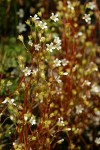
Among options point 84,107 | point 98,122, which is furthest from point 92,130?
point 84,107

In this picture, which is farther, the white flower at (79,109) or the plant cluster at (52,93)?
the white flower at (79,109)

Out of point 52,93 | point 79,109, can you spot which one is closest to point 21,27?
point 79,109

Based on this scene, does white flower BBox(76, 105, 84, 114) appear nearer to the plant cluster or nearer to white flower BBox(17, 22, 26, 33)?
the plant cluster

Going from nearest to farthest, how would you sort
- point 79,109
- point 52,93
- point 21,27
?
point 52,93 < point 79,109 < point 21,27

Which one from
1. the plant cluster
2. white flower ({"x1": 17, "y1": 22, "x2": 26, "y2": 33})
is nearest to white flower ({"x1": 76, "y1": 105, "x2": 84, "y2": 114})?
the plant cluster

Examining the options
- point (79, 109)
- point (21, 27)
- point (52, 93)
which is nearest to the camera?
point (52, 93)

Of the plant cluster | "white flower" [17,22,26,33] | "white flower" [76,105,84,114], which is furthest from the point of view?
"white flower" [17,22,26,33]

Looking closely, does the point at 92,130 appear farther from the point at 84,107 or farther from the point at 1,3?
the point at 1,3

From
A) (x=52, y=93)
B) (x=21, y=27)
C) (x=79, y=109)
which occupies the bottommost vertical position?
(x=52, y=93)

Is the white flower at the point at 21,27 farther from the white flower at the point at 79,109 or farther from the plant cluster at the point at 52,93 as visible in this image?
the white flower at the point at 79,109

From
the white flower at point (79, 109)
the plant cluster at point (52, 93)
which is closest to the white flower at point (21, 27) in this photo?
the plant cluster at point (52, 93)

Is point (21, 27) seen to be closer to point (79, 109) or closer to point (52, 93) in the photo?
point (79, 109)
